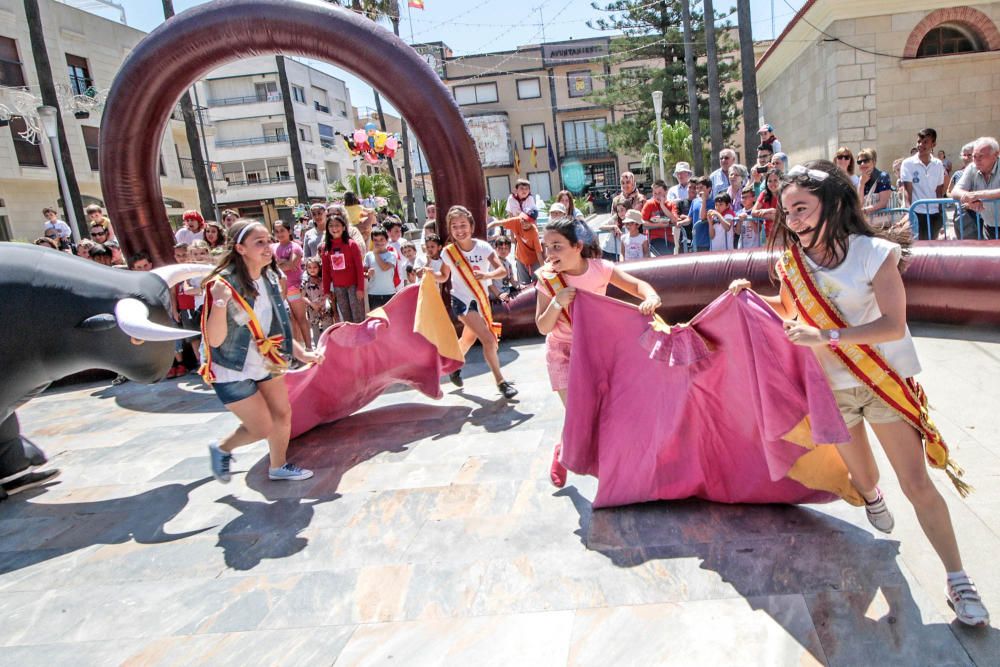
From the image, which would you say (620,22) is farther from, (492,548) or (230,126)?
(492,548)

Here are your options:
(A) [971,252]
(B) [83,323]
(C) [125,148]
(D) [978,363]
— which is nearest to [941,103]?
(A) [971,252]

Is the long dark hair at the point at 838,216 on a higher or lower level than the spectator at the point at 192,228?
lower

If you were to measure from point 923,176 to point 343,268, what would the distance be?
22.6 ft

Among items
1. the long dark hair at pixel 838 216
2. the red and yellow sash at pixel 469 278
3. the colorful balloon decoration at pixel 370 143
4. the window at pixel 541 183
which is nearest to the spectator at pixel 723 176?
the red and yellow sash at pixel 469 278

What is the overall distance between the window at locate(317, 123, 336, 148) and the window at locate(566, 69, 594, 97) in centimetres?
1887

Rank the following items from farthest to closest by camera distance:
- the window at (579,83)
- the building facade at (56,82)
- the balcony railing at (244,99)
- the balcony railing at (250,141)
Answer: the window at (579,83), the balcony railing at (250,141), the balcony railing at (244,99), the building facade at (56,82)

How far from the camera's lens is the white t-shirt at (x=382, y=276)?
8070 mm

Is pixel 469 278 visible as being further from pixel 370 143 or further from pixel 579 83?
pixel 579 83

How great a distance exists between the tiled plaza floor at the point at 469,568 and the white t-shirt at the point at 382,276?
3.34m

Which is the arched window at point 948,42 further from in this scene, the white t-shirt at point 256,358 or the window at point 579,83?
the window at point 579,83

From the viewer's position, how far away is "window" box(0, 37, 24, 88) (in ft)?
82.3

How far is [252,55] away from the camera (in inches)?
323

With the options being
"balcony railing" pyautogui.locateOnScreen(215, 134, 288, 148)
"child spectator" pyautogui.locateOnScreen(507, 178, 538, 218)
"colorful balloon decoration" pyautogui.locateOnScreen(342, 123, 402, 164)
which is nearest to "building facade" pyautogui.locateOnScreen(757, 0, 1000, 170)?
"child spectator" pyautogui.locateOnScreen(507, 178, 538, 218)

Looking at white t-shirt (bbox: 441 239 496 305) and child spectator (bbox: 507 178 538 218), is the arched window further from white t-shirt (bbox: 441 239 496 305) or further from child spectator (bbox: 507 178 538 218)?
white t-shirt (bbox: 441 239 496 305)
